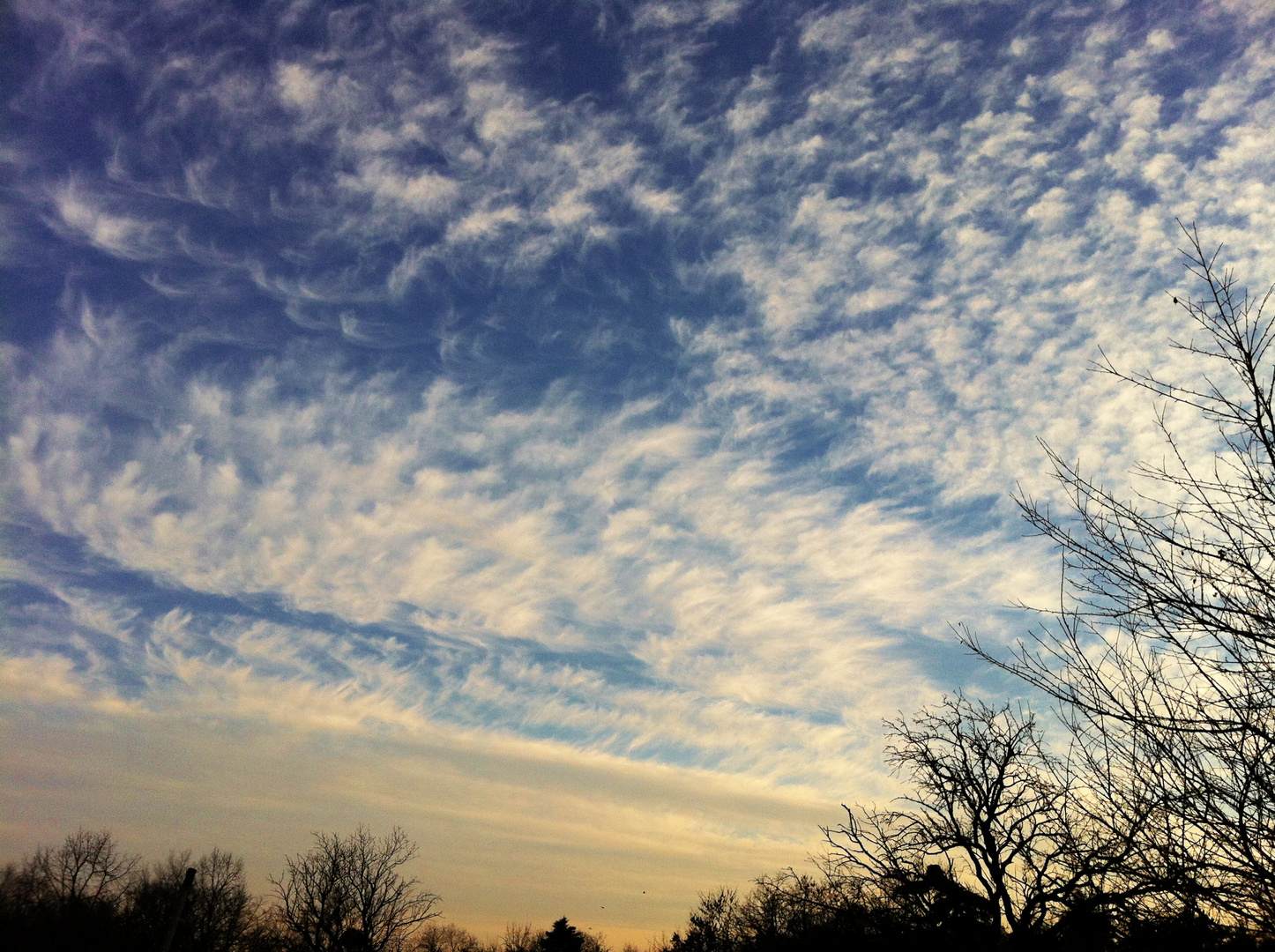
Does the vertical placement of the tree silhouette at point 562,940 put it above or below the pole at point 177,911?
below

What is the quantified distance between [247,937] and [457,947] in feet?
133

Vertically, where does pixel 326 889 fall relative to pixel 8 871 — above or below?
above

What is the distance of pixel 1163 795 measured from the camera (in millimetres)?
5434

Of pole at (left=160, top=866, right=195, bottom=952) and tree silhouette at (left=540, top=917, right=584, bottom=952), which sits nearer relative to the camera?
pole at (left=160, top=866, right=195, bottom=952)

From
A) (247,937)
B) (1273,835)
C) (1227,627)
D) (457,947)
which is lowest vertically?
(457,947)

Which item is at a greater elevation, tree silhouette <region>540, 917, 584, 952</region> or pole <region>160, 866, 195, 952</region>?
pole <region>160, 866, 195, 952</region>

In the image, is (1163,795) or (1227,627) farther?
(1163,795)

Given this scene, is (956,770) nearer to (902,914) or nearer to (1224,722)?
(902,914)

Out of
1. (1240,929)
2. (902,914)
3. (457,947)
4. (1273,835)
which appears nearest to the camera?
(1273,835)

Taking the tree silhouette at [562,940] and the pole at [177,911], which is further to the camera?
the tree silhouette at [562,940]

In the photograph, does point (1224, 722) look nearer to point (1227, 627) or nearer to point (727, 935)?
point (1227, 627)

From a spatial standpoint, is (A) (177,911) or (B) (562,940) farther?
(B) (562,940)

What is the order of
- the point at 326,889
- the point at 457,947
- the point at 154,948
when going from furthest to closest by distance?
the point at 457,947 → the point at 154,948 → the point at 326,889

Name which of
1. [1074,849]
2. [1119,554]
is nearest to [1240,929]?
[1074,849]
